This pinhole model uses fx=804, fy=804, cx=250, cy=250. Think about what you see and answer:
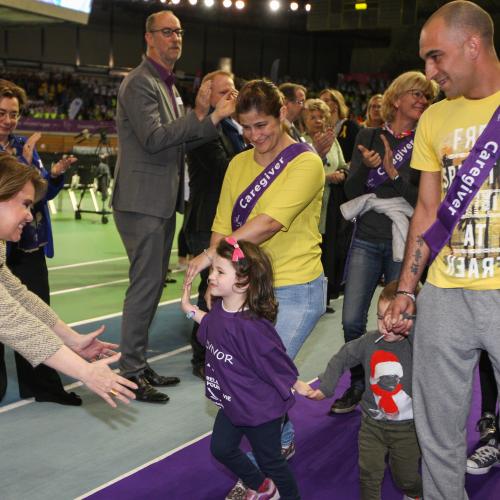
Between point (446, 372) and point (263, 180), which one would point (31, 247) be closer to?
point (263, 180)

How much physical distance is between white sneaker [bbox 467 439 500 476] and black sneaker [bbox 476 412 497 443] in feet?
0.21

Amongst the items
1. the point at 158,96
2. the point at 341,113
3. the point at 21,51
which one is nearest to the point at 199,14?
the point at 21,51

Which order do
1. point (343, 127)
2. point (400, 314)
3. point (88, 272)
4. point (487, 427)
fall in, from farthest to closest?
point (88, 272) < point (343, 127) < point (487, 427) < point (400, 314)

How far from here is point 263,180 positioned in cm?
383

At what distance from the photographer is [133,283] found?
5273 mm

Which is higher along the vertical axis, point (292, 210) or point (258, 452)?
point (292, 210)

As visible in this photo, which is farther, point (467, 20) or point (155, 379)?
point (155, 379)

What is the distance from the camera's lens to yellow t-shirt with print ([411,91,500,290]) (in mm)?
2867

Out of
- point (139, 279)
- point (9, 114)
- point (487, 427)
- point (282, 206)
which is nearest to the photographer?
point (282, 206)

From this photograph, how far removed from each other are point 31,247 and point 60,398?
99cm

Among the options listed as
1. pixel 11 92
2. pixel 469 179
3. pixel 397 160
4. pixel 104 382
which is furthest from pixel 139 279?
pixel 469 179

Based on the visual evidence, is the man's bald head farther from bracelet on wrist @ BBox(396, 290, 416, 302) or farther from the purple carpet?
the purple carpet

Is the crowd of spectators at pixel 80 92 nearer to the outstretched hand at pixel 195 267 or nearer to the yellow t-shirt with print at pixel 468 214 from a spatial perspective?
the outstretched hand at pixel 195 267

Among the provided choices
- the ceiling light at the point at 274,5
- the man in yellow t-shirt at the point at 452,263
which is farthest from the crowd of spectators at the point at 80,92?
the man in yellow t-shirt at the point at 452,263
